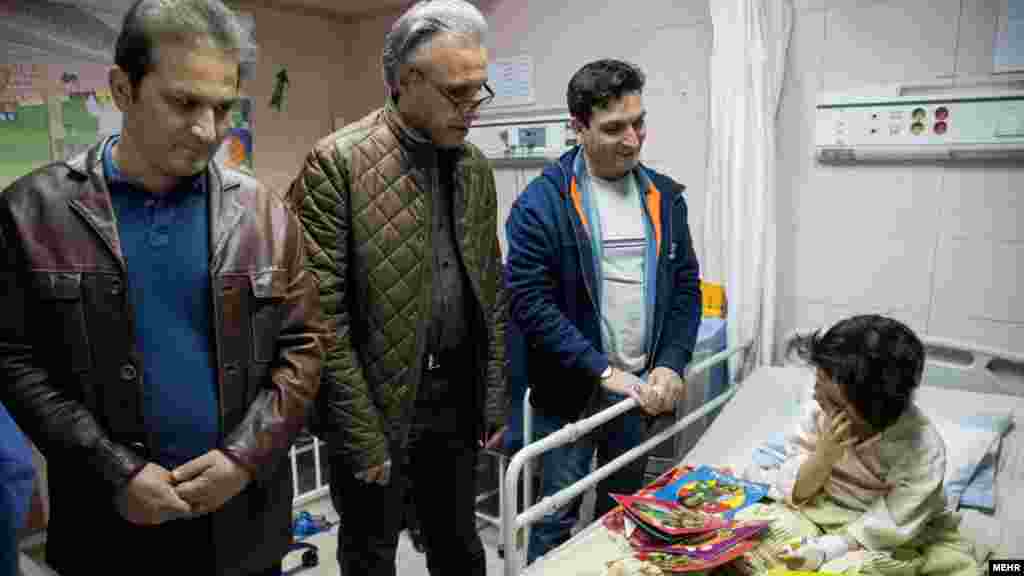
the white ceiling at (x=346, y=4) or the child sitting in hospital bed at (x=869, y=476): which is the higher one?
the white ceiling at (x=346, y=4)

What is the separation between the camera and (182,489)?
3.63 ft

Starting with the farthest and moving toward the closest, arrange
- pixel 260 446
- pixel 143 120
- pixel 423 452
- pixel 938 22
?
pixel 938 22 < pixel 423 452 < pixel 260 446 < pixel 143 120

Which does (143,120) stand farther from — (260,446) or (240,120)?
(240,120)

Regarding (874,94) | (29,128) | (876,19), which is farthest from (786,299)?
(29,128)

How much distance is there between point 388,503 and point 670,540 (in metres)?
0.64

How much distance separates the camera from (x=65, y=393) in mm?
1085

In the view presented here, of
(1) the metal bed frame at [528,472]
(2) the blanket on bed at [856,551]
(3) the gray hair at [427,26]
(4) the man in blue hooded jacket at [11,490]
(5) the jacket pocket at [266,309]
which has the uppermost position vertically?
(3) the gray hair at [427,26]

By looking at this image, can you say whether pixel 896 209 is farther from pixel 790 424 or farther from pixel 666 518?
pixel 666 518

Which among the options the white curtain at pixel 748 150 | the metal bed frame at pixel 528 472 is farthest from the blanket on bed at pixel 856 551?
the white curtain at pixel 748 150

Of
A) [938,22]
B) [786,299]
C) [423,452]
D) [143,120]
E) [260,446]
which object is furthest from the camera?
[786,299]

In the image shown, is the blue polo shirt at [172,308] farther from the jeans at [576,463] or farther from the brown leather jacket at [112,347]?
the jeans at [576,463]

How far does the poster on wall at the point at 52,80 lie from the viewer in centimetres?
263

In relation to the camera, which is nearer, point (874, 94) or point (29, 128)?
point (874, 94)

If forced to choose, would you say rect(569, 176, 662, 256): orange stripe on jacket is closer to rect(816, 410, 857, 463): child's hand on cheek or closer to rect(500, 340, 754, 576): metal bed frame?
rect(500, 340, 754, 576): metal bed frame
